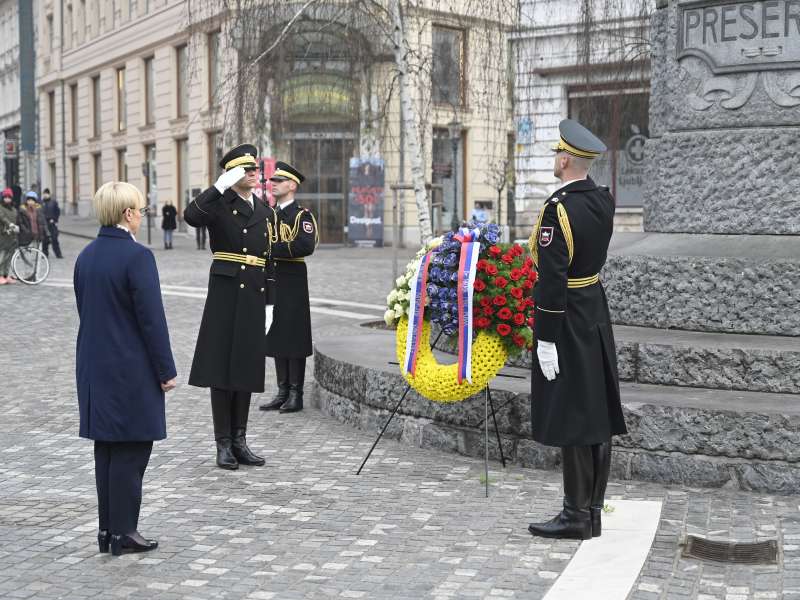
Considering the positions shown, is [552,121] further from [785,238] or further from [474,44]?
[785,238]

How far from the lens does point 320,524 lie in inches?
241

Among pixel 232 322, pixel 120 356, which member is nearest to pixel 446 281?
pixel 232 322

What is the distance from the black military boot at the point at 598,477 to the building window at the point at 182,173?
39345 mm

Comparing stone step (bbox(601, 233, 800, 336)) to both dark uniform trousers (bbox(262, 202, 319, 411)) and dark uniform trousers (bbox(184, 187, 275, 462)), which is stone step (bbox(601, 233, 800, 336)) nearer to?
dark uniform trousers (bbox(262, 202, 319, 411))

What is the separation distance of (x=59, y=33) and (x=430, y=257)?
54.0 m

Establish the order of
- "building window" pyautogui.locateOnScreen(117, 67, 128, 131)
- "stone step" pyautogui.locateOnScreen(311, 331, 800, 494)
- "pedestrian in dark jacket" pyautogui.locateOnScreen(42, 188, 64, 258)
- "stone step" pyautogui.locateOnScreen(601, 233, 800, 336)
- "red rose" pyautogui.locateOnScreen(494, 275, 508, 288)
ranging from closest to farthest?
1. "stone step" pyautogui.locateOnScreen(311, 331, 800, 494)
2. "red rose" pyautogui.locateOnScreen(494, 275, 508, 288)
3. "stone step" pyautogui.locateOnScreen(601, 233, 800, 336)
4. "pedestrian in dark jacket" pyautogui.locateOnScreen(42, 188, 64, 258)
5. "building window" pyautogui.locateOnScreen(117, 67, 128, 131)

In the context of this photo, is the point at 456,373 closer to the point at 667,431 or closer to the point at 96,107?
the point at 667,431

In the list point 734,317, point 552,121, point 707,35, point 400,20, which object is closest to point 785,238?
point 734,317

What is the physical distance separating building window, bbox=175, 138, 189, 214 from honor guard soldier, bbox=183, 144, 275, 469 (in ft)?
122

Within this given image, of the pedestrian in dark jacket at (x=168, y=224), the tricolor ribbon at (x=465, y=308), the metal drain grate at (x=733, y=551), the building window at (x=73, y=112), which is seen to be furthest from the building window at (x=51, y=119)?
the metal drain grate at (x=733, y=551)

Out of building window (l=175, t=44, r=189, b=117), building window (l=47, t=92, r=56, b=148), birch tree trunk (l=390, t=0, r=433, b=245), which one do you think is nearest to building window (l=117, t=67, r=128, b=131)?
building window (l=175, t=44, r=189, b=117)

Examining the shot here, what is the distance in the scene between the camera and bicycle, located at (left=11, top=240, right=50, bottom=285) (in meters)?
22.1

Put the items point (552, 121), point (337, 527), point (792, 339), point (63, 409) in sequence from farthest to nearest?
point (552, 121) → point (63, 409) → point (792, 339) → point (337, 527)

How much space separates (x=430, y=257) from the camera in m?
7.09
